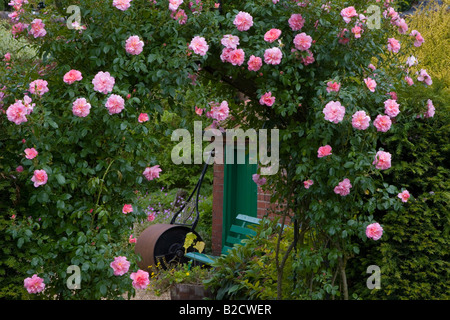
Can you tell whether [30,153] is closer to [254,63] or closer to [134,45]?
[134,45]

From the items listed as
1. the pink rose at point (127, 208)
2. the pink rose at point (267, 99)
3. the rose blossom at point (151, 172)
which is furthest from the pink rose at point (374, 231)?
the pink rose at point (127, 208)

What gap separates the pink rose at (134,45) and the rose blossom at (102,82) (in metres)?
0.21

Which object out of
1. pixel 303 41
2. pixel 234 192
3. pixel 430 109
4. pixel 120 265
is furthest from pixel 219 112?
pixel 234 192

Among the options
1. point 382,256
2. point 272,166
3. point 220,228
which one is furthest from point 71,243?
point 220,228

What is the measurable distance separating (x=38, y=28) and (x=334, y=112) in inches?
71.7

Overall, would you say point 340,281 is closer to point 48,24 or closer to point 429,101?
point 429,101

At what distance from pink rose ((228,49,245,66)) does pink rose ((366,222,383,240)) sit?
4.43ft

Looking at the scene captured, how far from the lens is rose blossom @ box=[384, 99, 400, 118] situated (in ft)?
11.1

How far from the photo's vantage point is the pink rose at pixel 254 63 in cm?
328

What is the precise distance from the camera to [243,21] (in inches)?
126

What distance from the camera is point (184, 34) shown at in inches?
128

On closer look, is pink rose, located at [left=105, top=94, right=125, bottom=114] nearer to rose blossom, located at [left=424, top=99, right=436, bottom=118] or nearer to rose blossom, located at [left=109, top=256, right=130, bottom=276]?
rose blossom, located at [left=109, top=256, right=130, bottom=276]
